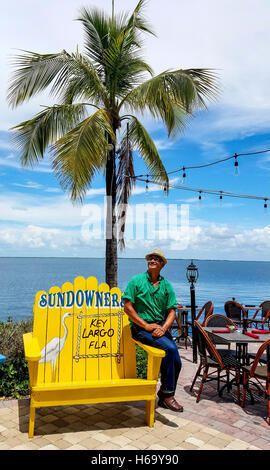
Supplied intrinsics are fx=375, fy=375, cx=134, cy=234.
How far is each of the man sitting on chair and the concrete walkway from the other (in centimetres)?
37

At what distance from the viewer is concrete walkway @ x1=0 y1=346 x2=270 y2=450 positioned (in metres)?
3.42

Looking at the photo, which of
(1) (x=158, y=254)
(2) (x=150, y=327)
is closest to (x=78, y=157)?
(1) (x=158, y=254)

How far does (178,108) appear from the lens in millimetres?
8609

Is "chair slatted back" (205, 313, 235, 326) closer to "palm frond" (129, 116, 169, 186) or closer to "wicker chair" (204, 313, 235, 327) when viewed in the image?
"wicker chair" (204, 313, 235, 327)

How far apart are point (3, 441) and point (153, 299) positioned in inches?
79.6

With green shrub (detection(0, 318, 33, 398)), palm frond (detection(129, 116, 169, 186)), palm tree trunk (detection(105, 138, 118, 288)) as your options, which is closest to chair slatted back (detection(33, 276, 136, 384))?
green shrub (detection(0, 318, 33, 398))

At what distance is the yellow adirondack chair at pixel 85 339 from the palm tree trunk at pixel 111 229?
3062 mm

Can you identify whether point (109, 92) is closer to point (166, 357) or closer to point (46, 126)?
point (46, 126)

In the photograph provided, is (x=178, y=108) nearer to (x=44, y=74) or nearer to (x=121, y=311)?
(x=44, y=74)

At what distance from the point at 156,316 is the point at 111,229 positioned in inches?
136

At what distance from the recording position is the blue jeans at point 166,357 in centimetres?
413

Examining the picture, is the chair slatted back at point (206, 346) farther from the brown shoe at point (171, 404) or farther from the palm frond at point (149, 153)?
the palm frond at point (149, 153)

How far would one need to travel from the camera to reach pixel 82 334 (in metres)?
4.29
